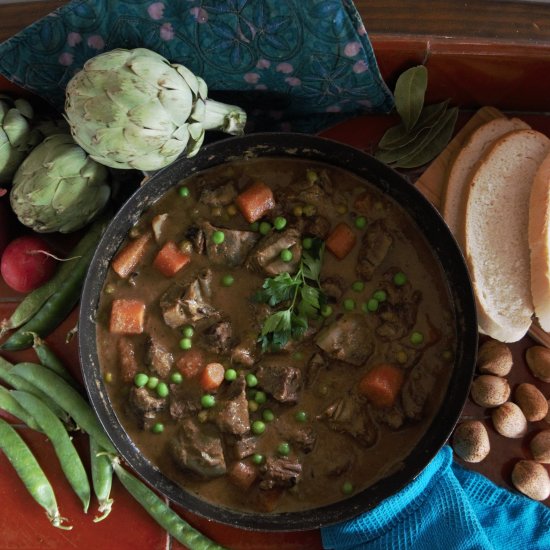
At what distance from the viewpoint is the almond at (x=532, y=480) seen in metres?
3.14

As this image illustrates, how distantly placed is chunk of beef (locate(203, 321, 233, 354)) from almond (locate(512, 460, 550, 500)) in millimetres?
1488

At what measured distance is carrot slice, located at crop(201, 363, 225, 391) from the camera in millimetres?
3012

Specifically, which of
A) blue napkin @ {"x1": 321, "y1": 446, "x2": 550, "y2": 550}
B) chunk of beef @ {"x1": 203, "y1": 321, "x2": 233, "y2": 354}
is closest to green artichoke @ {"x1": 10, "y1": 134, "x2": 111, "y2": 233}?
chunk of beef @ {"x1": 203, "y1": 321, "x2": 233, "y2": 354}

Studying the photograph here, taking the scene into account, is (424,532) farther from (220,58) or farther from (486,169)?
(220,58)

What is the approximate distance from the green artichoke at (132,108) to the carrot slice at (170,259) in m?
0.48

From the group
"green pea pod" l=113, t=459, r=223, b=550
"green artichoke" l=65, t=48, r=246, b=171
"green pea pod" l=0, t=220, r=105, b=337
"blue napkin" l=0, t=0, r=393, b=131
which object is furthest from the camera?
"green pea pod" l=0, t=220, r=105, b=337

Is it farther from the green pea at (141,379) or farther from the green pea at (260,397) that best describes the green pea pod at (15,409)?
the green pea at (260,397)

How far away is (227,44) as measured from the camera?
282 cm

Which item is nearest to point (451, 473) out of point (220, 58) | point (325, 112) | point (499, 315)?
point (499, 315)

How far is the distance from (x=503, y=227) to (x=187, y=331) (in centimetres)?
157

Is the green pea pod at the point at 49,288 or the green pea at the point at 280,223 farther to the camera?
the green pea pod at the point at 49,288

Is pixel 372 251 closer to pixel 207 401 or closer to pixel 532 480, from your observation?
pixel 207 401

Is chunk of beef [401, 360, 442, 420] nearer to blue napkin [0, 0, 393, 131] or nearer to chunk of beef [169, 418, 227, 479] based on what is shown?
chunk of beef [169, 418, 227, 479]

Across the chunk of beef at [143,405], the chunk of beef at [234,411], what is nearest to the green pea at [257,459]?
the chunk of beef at [234,411]
